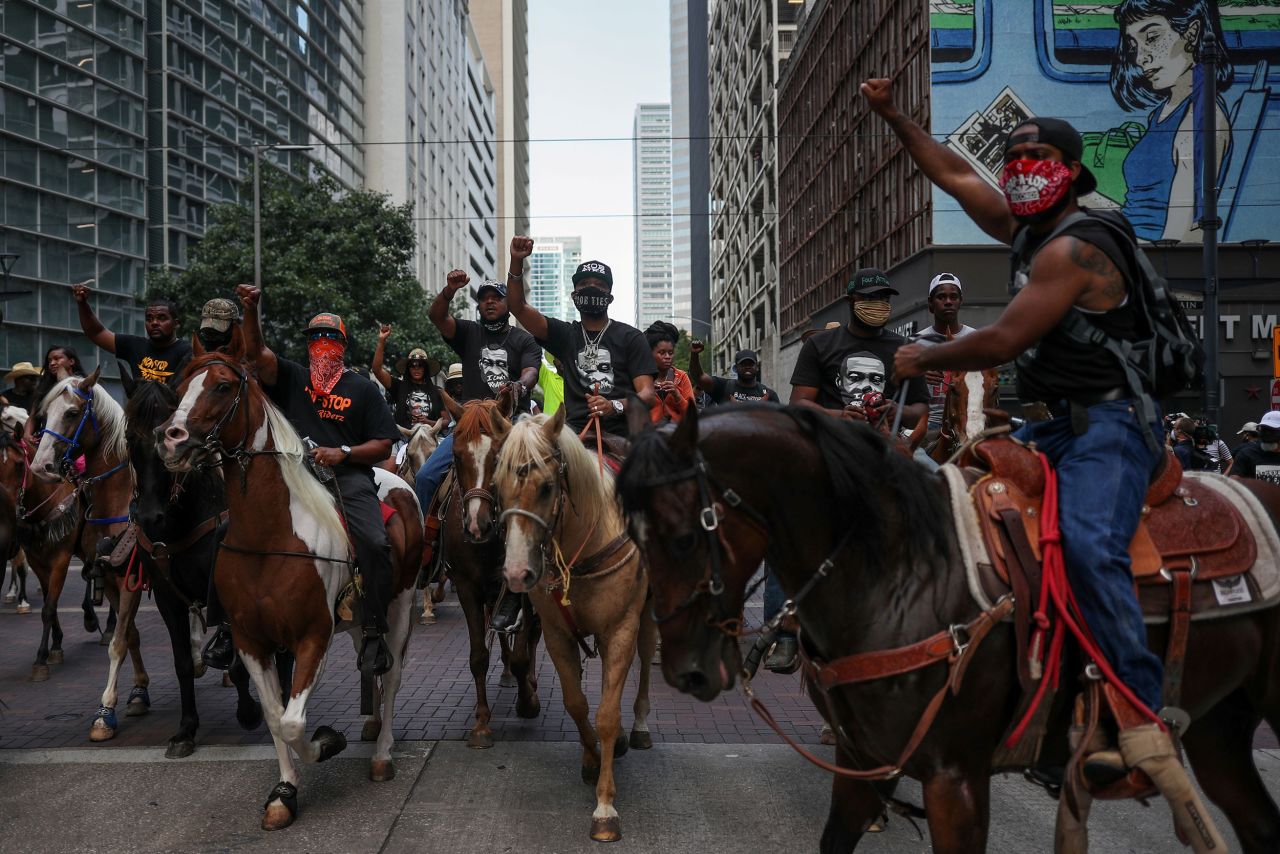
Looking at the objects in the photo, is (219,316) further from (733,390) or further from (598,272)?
(733,390)

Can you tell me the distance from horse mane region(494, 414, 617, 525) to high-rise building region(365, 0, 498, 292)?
46199 mm

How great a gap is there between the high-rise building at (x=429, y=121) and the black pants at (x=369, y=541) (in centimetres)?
4535

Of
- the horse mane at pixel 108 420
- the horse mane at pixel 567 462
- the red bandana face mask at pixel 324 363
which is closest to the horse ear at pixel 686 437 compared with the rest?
the horse mane at pixel 567 462

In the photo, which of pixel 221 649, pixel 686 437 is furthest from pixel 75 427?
pixel 686 437

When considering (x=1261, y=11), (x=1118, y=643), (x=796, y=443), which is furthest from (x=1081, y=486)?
(x=1261, y=11)

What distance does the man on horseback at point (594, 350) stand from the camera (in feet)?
20.1

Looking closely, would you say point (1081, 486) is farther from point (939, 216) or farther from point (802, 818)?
point (939, 216)

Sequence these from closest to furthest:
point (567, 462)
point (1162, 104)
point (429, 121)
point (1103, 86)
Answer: point (567, 462)
point (1162, 104)
point (1103, 86)
point (429, 121)

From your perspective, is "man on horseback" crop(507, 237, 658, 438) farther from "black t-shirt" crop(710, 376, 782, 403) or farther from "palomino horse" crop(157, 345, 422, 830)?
"black t-shirt" crop(710, 376, 782, 403)

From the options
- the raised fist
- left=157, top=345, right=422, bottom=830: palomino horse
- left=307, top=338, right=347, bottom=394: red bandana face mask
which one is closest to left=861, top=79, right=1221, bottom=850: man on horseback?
the raised fist

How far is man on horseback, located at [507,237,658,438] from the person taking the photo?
241 inches

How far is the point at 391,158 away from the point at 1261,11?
54.3 m

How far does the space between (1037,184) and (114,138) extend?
4117 cm

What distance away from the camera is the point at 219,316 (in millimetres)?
6039
